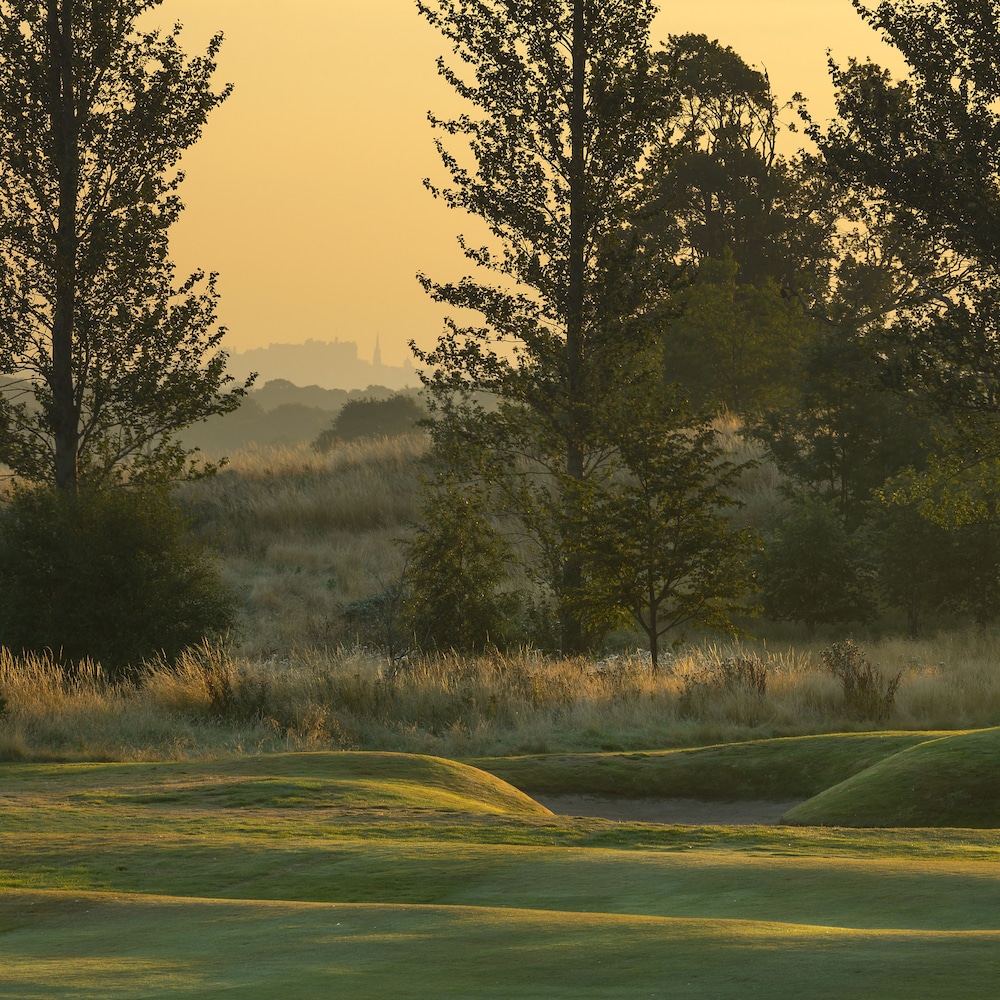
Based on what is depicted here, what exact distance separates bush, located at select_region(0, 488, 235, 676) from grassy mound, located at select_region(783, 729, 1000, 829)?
11.8 m

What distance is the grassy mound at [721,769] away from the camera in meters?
11.9

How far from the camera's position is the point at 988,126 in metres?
20.3

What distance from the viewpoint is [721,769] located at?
12281 mm

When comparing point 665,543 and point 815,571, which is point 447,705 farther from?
point 815,571

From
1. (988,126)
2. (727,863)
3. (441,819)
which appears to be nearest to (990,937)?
(727,863)

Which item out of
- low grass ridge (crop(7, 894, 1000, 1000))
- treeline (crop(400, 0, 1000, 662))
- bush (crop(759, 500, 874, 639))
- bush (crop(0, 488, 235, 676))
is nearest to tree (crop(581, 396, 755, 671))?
treeline (crop(400, 0, 1000, 662))

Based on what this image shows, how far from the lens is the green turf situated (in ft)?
12.8

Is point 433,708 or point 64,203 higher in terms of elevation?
point 64,203

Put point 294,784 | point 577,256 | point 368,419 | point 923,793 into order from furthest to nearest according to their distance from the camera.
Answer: point 368,419 < point 577,256 < point 923,793 < point 294,784

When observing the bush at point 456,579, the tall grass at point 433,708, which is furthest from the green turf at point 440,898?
the bush at point 456,579

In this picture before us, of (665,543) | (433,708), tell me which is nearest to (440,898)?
(433,708)

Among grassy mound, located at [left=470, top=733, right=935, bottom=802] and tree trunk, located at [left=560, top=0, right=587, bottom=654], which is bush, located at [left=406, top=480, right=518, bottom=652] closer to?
tree trunk, located at [left=560, top=0, right=587, bottom=654]

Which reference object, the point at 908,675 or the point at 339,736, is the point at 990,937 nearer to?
the point at 339,736

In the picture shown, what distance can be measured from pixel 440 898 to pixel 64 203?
1732 centimetres
